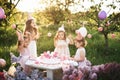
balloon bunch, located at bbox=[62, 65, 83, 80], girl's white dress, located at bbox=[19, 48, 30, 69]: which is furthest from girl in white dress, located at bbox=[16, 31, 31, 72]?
balloon bunch, located at bbox=[62, 65, 83, 80]

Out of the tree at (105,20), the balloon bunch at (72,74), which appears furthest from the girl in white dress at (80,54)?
the tree at (105,20)

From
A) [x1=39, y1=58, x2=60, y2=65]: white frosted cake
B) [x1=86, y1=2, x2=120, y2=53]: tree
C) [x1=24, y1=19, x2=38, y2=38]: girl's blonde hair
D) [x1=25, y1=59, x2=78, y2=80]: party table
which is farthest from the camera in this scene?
[x1=86, y1=2, x2=120, y2=53]: tree

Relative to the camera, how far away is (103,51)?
9.83m

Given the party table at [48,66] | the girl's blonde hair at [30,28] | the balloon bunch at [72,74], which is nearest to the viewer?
the balloon bunch at [72,74]

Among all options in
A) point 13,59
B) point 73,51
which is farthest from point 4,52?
point 13,59

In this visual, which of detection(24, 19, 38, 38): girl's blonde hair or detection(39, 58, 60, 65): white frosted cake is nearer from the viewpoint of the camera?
detection(39, 58, 60, 65): white frosted cake

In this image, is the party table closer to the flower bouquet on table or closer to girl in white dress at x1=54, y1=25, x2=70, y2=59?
the flower bouquet on table

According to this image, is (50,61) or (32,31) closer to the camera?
(50,61)

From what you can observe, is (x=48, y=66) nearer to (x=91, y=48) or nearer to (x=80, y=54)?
(x=80, y=54)

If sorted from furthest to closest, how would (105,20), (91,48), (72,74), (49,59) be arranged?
(91,48), (105,20), (49,59), (72,74)

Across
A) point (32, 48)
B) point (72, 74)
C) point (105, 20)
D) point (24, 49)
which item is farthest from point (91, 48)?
point (72, 74)

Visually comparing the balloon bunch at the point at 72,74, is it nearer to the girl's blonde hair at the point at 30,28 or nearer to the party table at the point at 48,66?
the party table at the point at 48,66

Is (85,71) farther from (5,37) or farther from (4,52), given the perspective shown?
(5,37)

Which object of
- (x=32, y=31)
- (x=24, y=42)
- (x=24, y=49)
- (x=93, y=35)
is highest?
(x=32, y=31)
